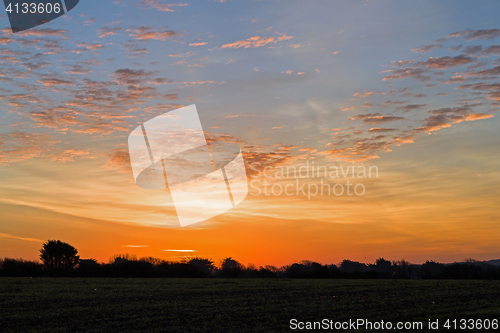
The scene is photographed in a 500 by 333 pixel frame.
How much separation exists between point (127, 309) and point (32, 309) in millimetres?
5319

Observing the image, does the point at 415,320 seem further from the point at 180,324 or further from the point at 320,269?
the point at 320,269

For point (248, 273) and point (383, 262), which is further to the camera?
point (383, 262)

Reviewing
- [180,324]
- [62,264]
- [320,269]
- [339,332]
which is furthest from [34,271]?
[339,332]

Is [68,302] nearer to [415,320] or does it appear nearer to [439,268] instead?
[415,320]

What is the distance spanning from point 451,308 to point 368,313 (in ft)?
13.3

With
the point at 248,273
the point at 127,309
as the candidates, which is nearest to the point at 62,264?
the point at 248,273

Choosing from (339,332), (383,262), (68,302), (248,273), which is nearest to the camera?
(339,332)

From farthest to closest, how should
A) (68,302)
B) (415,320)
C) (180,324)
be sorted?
1. (68,302)
2. (180,324)
3. (415,320)

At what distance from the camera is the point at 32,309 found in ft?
72.7

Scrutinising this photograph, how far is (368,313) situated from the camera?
18344mm

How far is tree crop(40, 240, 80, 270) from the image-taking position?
293ft

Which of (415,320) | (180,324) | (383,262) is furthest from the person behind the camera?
(383,262)

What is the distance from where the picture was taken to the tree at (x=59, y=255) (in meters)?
89.2

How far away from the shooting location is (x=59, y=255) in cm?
9144
